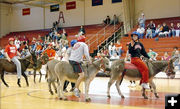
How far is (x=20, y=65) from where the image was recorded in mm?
11859

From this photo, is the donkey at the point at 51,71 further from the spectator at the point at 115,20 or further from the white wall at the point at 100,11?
the white wall at the point at 100,11

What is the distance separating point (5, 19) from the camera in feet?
116

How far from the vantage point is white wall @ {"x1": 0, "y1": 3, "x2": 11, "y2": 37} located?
34706 millimetres

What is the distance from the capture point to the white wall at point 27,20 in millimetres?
33438

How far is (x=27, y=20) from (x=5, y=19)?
350cm

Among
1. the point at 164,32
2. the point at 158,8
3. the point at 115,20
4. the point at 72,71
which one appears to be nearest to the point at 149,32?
the point at 164,32

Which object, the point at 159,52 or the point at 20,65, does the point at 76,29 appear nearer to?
the point at 159,52

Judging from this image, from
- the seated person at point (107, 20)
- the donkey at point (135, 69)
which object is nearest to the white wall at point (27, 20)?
the seated person at point (107, 20)

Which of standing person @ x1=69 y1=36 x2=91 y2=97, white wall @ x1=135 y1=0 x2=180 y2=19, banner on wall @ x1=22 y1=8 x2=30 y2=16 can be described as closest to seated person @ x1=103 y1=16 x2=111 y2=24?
white wall @ x1=135 y1=0 x2=180 y2=19

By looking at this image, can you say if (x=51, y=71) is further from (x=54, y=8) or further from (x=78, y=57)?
(x=54, y=8)

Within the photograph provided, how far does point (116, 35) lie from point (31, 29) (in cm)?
1440

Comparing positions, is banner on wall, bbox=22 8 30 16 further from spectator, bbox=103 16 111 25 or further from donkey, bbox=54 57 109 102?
donkey, bbox=54 57 109 102

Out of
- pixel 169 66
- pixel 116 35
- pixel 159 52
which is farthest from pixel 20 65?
pixel 116 35

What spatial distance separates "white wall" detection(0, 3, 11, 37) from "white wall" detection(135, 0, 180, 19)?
19.4 meters
